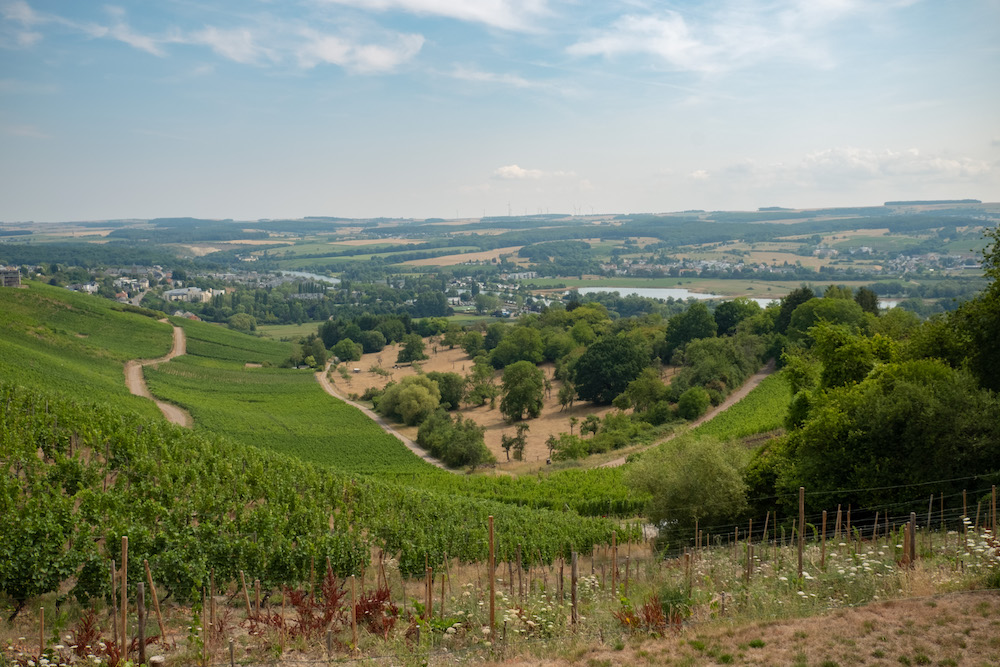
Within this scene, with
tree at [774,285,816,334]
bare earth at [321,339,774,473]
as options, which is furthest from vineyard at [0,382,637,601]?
tree at [774,285,816,334]

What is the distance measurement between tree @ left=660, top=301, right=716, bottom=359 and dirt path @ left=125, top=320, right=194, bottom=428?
49406 millimetres

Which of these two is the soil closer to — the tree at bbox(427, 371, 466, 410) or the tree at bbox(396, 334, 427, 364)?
the tree at bbox(427, 371, 466, 410)

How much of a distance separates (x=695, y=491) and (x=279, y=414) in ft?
161

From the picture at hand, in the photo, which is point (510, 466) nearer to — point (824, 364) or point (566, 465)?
point (566, 465)

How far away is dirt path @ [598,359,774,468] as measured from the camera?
4960 cm

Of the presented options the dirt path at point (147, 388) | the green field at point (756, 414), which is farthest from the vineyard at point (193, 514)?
the dirt path at point (147, 388)

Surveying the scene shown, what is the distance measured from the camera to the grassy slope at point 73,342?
52.9 metres

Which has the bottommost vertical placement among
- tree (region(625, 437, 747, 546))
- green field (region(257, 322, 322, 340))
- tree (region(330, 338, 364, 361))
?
green field (region(257, 322, 322, 340))

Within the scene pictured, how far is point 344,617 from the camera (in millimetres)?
14078

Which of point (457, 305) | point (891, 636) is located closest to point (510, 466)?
point (891, 636)

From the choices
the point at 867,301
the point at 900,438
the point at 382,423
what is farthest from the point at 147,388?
the point at 867,301

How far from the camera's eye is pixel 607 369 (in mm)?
70250

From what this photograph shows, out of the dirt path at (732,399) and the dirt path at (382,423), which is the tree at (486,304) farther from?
the dirt path at (732,399)

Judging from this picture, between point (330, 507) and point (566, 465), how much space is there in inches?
908
